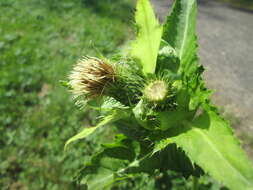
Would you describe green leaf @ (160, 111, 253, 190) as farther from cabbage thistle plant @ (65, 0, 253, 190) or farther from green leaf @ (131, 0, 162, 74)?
green leaf @ (131, 0, 162, 74)

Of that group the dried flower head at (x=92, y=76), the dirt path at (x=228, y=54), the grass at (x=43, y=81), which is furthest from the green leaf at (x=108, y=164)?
the dirt path at (x=228, y=54)

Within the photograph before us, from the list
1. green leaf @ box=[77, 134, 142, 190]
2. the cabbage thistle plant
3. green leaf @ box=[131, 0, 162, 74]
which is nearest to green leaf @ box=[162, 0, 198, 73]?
the cabbage thistle plant

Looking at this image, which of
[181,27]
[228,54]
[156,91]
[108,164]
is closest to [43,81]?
[228,54]

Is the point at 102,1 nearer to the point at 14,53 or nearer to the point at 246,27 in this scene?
the point at 14,53

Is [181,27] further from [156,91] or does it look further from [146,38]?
[156,91]

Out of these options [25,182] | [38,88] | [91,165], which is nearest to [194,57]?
[91,165]
